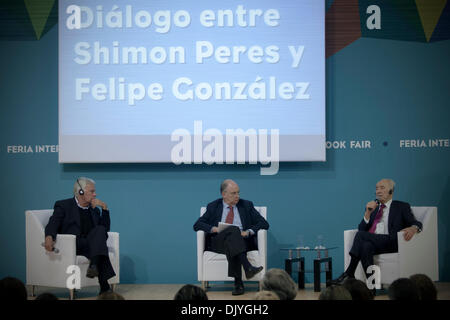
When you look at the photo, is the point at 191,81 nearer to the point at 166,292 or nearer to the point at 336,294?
the point at 166,292

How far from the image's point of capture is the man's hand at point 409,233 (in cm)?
547

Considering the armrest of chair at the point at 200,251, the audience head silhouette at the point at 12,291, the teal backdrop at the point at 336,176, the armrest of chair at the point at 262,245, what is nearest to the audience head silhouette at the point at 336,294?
the audience head silhouette at the point at 12,291

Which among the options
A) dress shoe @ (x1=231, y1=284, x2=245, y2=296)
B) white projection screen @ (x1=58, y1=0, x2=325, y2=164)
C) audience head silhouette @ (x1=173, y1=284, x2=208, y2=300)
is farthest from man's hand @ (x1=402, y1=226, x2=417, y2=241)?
audience head silhouette @ (x1=173, y1=284, x2=208, y2=300)

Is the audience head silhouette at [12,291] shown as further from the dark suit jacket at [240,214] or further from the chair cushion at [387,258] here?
the chair cushion at [387,258]

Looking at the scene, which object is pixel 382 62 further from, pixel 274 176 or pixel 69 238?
pixel 69 238

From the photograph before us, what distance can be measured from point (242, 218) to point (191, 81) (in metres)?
1.51

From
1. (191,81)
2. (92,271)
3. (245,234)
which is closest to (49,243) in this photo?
(92,271)

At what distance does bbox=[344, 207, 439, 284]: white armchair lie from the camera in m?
5.45

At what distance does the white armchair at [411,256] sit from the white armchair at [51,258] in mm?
2254

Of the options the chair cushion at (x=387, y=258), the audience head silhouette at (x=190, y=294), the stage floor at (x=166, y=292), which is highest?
the audience head silhouette at (x=190, y=294)

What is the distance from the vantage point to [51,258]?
17.8ft

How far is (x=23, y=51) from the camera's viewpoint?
21.4 ft

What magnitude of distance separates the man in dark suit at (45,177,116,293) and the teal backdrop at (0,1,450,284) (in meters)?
0.81
